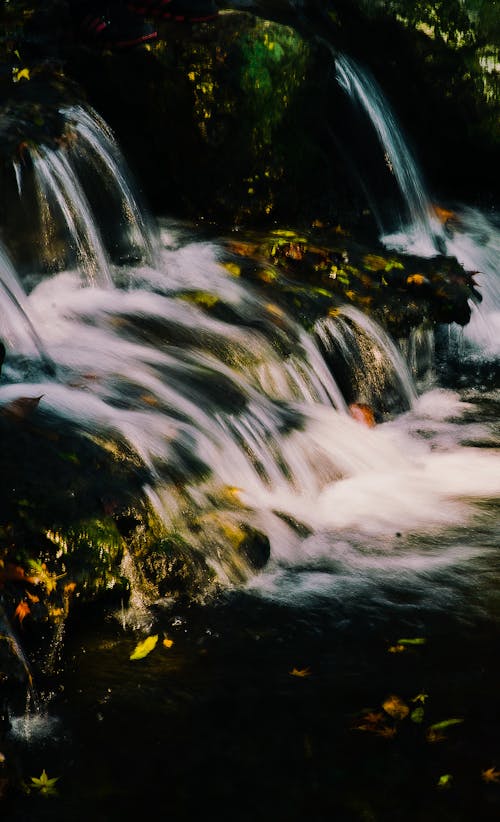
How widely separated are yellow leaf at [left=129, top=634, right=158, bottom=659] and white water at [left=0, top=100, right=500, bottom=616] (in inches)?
23.0

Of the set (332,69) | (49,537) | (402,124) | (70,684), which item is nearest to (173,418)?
(49,537)

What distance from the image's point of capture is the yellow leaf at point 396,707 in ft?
13.4

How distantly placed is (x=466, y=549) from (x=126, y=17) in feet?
19.0

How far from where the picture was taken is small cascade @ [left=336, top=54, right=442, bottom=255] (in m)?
11.3

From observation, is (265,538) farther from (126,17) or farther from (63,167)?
(126,17)

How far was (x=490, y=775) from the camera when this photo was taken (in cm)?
369

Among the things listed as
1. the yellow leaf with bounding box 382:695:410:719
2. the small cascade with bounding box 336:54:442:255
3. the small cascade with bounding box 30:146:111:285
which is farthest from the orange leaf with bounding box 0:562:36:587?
the small cascade with bounding box 336:54:442:255

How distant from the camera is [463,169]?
41.7 ft

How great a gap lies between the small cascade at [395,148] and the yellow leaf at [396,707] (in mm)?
7579

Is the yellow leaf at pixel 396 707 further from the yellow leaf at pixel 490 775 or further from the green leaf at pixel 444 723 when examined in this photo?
the yellow leaf at pixel 490 775

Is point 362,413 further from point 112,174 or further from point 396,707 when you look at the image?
point 396,707

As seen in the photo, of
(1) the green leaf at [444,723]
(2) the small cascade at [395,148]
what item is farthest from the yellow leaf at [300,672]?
(2) the small cascade at [395,148]

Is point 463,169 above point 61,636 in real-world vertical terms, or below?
above

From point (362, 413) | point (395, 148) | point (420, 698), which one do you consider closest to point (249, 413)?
point (362, 413)
